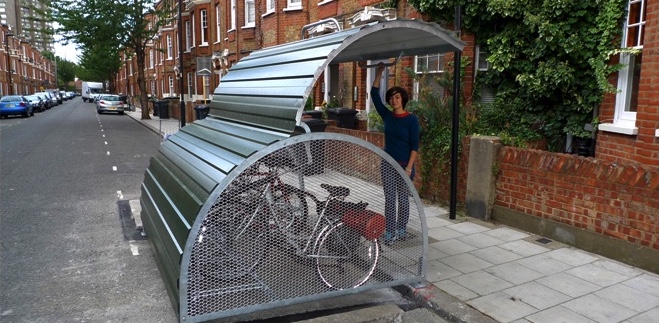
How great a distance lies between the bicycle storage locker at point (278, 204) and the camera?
139 inches

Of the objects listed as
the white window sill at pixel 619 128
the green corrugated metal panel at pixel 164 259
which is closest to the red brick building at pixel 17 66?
the green corrugated metal panel at pixel 164 259

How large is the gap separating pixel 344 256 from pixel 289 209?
66 cm

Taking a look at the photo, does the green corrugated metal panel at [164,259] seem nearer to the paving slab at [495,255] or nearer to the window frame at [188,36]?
the paving slab at [495,255]

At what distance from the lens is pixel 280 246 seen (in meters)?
3.88

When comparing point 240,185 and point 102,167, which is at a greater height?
point 240,185

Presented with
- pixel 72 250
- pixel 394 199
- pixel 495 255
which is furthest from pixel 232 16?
pixel 394 199

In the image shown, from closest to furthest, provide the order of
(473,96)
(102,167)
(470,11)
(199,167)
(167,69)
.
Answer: (199,167)
(470,11)
(473,96)
(102,167)
(167,69)

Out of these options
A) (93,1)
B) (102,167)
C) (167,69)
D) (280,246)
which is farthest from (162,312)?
(167,69)

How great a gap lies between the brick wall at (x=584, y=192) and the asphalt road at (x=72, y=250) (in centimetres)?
445

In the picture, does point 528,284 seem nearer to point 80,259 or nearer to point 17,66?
point 80,259

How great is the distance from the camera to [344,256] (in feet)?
13.9

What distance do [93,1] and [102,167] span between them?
19.1 meters

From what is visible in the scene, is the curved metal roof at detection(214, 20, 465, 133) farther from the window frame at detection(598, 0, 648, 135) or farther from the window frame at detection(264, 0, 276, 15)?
the window frame at detection(264, 0, 276, 15)

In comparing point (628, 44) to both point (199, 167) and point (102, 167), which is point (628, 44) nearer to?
point (199, 167)
